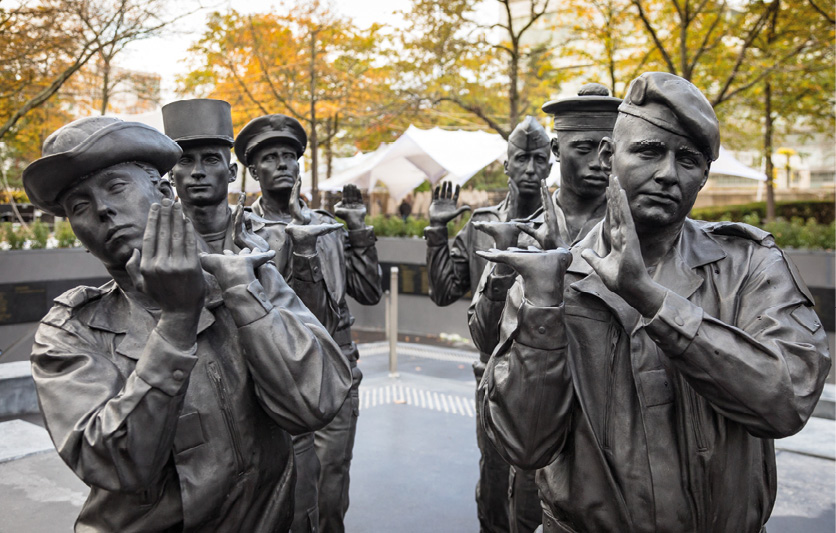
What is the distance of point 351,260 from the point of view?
5410mm

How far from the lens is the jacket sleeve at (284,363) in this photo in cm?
218

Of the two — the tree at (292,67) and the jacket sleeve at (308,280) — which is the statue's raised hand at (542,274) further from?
the tree at (292,67)

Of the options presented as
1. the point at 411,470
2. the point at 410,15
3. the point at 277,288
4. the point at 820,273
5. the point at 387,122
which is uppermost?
the point at 410,15

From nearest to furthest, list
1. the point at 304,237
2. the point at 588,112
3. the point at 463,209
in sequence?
the point at 588,112 → the point at 304,237 → the point at 463,209

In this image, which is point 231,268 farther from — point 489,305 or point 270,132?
point 270,132

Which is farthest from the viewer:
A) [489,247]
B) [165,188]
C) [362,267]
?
[362,267]

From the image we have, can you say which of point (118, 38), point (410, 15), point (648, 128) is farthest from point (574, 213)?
point (410, 15)

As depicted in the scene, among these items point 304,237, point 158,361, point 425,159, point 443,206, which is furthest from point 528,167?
point 425,159

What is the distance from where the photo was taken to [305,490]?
12.3 feet

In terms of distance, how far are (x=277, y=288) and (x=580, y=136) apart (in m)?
1.90

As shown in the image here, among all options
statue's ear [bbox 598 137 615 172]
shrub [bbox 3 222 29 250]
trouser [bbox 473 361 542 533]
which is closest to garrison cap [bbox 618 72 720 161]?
statue's ear [bbox 598 137 615 172]

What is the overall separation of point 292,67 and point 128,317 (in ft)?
46.6

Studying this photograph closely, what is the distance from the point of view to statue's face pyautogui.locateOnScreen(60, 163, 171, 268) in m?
2.12

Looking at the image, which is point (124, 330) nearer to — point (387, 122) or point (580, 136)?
point (580, 136)
